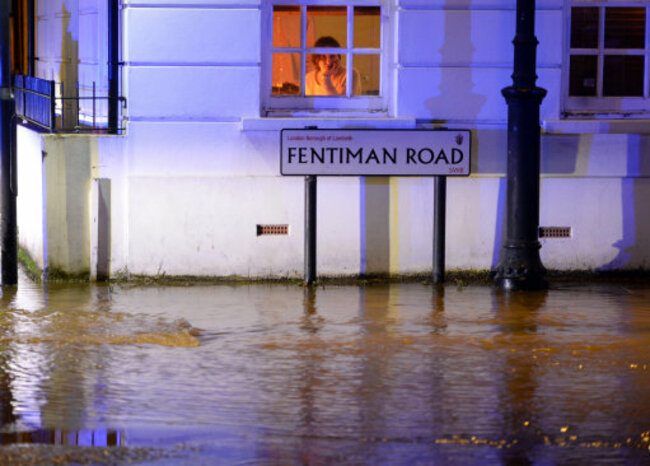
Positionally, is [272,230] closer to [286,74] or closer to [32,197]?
[286,74]

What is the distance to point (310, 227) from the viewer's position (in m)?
12.2

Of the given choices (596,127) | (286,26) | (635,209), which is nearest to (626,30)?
(596,127)

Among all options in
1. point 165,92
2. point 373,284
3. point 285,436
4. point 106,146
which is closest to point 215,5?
point 165,92

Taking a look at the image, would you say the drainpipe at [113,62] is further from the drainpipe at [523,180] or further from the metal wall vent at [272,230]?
the drainpipe at [523,180]

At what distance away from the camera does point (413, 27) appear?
12.6 metres

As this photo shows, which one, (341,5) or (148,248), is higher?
(341,5)

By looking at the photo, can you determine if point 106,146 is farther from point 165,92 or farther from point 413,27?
point 413,27

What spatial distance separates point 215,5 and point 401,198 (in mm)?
2982

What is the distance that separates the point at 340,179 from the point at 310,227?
80 cm

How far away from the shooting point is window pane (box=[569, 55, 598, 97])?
1313 cm

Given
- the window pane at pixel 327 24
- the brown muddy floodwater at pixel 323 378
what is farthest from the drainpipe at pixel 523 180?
the window pane at pixel 327 24

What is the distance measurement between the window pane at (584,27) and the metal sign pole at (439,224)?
7.91ft

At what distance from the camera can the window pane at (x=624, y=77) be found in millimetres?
13195

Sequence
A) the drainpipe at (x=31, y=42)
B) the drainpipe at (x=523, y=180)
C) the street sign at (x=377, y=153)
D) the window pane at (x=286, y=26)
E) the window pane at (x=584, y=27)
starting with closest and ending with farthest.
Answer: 1. the drainpipe at (x=523, y=180)
2. the street sign at (x=377, y=153)
3. the window pane at (x=286, y=26)
4. the window pane at (x=584, y=27)
5. the drainpipe at (x=31, y=42)
